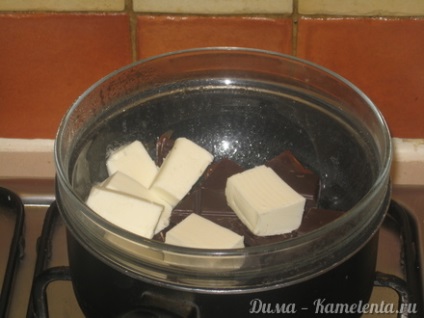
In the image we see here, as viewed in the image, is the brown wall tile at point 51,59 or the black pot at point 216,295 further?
the brown wall tile at point 51,59

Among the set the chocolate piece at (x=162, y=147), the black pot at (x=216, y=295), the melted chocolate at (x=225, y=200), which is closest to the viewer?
the black pot at (x=216, y=295)

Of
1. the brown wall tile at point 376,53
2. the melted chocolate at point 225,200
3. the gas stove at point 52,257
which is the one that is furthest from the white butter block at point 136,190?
the brown wall tile at point 376,53

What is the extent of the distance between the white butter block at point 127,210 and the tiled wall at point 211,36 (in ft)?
0.84

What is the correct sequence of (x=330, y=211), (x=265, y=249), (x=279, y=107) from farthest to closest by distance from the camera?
(x=279, y=107)
(x=330, y=211)
(x=265, y=249)

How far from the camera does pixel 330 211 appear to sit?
2.52 ft

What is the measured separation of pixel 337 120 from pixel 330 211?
13cm

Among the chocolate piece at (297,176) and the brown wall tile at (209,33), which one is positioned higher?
the brown wall tile at (209,33)

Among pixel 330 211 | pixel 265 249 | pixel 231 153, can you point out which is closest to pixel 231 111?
pixel 231 153

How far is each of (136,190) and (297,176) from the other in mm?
181

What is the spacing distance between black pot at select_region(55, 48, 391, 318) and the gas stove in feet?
0.20

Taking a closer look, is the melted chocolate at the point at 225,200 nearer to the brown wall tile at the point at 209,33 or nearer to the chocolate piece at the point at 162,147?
the chocolate piece at the point at 162,147

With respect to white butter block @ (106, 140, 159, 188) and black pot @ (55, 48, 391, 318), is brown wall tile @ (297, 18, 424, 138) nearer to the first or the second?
black pot @ (55, 48, 391, 318)

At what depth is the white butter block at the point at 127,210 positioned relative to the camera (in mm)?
729

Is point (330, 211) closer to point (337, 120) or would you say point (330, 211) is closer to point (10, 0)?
point (337, 120)
